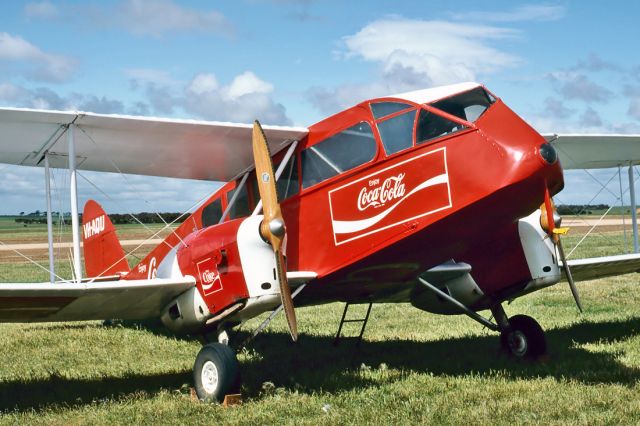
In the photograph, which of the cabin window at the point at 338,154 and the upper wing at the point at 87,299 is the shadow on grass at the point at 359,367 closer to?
the upper wing at the point at 87,299

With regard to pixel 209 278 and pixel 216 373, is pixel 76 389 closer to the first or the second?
pixel 216 373

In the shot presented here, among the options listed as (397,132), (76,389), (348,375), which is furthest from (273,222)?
(76,389)

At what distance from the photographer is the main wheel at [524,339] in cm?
962

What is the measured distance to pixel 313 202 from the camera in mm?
8117

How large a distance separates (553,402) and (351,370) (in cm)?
298

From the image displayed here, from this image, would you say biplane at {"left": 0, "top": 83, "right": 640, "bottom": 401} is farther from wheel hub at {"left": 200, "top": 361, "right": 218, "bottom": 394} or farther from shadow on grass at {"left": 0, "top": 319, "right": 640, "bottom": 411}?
shadow on grass at {"left": 0, "top": 319, "right": 640, "bottom": 411}

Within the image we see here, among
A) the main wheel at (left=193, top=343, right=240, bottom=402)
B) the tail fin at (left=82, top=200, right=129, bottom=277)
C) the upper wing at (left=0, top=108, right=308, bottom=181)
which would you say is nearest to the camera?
the main wheel at (left=193, top=343, right=240, bottom=402)

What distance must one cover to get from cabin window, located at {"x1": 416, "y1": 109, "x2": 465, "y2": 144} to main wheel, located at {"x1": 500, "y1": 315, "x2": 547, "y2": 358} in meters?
3.69

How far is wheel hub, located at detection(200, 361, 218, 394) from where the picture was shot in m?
7.86

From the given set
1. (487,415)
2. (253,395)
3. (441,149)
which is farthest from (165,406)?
(441,149)

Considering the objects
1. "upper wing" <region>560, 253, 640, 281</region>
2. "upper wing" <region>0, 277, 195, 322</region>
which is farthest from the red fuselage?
"upper wing" <region>560, 253, 640, 281</region>

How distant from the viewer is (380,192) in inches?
297

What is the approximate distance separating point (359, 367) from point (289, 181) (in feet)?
9.08

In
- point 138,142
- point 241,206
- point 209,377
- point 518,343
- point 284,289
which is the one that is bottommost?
point 518,343
